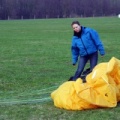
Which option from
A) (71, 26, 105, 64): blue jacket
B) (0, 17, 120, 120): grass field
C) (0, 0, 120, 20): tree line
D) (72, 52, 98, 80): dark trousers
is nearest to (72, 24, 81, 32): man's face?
(71, 26, 105, 64): blue jacket

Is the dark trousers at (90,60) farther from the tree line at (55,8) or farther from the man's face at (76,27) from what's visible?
the tree line at (55,8)

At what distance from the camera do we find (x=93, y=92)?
24.0ft

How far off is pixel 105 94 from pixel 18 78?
4316 mm

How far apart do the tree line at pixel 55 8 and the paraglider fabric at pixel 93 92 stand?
87.5 meters

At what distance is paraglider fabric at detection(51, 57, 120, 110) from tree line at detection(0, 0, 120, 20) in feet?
287

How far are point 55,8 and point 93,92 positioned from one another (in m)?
99.8

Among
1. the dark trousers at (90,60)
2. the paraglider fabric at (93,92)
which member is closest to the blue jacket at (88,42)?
the dark trousers at (90,60)

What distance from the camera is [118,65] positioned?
785 cm

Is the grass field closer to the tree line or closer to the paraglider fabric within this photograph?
→ the paraglider fabric

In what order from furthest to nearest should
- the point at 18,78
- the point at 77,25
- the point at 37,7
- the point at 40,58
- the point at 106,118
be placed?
the point at 37,7, the point at 40,58, the point at 18,78, the point at 77,25, the point at 106,118

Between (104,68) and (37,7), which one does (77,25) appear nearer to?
(104,68)

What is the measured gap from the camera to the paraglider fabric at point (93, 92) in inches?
286

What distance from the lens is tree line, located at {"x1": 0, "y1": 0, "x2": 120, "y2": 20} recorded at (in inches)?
3851

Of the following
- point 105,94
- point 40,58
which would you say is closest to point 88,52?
point 105,94
